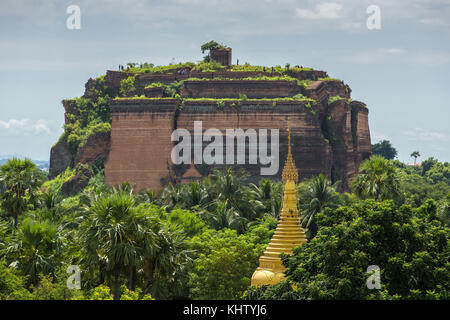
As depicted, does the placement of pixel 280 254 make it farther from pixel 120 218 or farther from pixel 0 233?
pixel 0 233

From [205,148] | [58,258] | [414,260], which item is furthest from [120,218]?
[205,148]

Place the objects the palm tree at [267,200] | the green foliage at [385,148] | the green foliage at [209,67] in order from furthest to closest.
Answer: the green foliage at [385,148]
the green foliage at [209,67]
the palm tree at [267,200]

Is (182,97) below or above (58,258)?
above

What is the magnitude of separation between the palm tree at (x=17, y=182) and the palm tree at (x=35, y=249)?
1845 cm

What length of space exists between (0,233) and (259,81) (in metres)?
67.2

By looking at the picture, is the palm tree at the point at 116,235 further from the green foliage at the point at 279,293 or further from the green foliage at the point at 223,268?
A: the green foliage at the point at 223,268

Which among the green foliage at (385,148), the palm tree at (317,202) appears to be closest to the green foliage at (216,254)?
the palm tree at (317,202)

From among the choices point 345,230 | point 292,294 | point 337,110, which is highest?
point 337,110

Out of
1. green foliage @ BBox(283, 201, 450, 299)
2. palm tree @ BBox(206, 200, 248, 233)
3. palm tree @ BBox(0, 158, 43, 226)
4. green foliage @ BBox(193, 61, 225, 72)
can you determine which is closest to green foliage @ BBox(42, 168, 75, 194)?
green foliage @ BBox(193, 61, 225, 72)

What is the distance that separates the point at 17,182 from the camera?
72938mm

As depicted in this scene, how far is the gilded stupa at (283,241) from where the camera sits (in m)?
52.0

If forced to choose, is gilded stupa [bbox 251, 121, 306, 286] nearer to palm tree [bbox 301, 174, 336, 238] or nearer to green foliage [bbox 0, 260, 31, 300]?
green foliage [bbox 0, 260, 31, 300]

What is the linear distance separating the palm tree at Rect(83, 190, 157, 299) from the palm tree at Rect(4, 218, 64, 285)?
3.84 m

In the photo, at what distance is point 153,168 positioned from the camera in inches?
4665
